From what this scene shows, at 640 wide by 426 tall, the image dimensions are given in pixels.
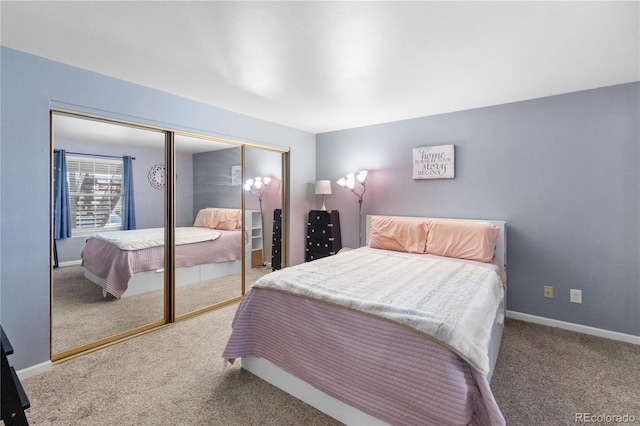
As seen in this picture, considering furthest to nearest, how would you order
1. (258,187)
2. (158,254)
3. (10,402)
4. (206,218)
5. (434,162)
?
1. (258,187)
2. (434,162)
3. (206,218)
4. (158,254)
5. (10,402)

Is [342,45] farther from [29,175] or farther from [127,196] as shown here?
[29,175]

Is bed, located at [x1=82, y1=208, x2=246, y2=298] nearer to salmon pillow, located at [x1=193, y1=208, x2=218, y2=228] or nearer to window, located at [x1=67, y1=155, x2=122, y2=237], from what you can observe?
salmon pillow, located at [x1=193, y1=208, x2=218, y2=228]

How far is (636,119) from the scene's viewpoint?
250cm

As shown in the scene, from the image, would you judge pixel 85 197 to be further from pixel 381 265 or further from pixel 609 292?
pixel 609 292

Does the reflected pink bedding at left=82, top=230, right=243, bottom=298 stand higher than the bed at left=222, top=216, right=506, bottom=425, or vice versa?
the reflected pink bedding at left=82, top=230, right=243, bottom=298

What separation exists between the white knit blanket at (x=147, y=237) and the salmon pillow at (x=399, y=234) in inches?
78.6

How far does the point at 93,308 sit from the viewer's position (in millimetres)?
2514

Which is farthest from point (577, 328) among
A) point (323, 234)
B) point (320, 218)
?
point (320, 218)

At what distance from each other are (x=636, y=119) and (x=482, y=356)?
108 inches

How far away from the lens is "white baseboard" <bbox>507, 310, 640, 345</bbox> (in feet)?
8.40

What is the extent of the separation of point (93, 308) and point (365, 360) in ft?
7.96

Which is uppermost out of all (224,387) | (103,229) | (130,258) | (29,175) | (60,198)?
(29,175)

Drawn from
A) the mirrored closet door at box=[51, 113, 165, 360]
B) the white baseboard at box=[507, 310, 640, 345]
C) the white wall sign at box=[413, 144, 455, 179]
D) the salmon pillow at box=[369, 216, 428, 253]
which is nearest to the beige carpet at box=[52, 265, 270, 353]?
the mirrored closet door at box=[51, 113, 165, 360]

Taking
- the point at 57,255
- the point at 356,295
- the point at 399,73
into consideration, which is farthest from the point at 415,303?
the point at 57,255
